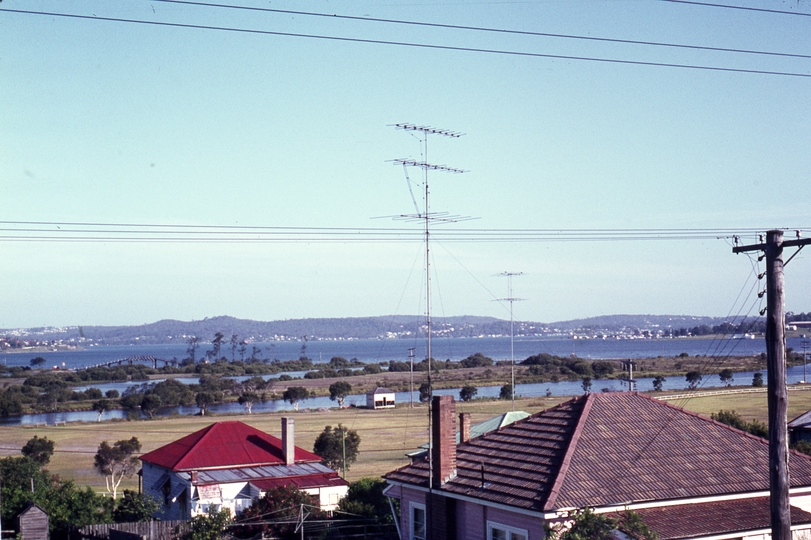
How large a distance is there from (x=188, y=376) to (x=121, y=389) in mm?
36665

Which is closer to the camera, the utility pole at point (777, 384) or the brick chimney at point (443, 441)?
the utility pole at point (777, 384)

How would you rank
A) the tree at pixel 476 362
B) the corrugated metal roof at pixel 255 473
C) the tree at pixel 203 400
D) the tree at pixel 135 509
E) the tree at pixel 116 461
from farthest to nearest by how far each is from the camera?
the tree at pixel 476 362 → the tree at pixel 203 400 → the tree at pixel 116 461 → the corrugated metal roof at pixel 255 473 → the tree at pixel 135 509

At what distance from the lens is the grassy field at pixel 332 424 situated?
2099 inches

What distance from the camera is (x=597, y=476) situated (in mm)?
18078

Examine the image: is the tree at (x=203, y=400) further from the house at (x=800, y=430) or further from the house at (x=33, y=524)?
the house at (x=33, y=524)

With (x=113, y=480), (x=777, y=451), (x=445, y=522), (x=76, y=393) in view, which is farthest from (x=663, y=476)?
(x=76, y=393)

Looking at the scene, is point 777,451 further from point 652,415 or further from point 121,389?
point 121,389

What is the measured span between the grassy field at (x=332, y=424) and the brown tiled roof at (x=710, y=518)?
2845 cm

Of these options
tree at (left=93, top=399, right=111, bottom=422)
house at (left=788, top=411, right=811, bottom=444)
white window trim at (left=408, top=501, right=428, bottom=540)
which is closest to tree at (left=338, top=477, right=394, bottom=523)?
white window trim at (left=408, top=501, right=428, bottom=540)

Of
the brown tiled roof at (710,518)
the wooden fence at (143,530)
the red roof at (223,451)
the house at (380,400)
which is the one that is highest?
the brown tiled roof at (710,518)

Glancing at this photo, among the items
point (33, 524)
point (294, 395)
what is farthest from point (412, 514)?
point (294, 395)

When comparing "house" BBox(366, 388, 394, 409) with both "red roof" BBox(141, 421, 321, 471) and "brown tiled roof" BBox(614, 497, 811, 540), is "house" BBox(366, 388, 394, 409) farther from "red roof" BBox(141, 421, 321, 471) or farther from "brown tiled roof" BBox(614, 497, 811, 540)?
"brown tiled roof" BBox(614, 497, 811, 540)

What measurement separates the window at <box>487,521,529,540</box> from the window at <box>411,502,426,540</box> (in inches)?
109

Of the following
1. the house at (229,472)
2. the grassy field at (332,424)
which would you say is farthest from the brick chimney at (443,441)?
the grassy field at (332,424)
